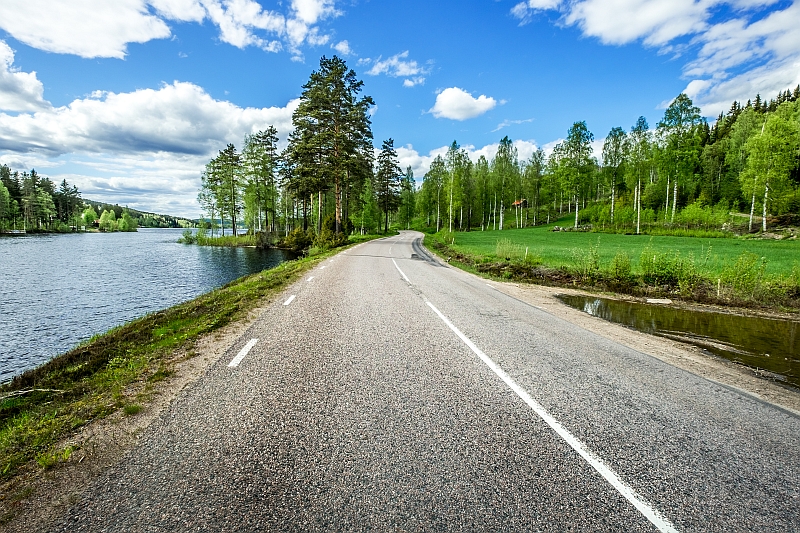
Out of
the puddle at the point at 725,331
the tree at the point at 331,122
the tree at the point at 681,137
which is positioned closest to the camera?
the puddle at the point at 725,331

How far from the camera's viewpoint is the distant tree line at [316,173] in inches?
1256

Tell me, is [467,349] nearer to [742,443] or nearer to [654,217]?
[742,443]

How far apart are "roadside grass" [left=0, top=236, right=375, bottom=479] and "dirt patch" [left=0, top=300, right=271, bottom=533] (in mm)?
107

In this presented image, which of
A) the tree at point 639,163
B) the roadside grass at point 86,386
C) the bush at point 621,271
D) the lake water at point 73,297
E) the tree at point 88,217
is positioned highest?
the tree at point 639,163

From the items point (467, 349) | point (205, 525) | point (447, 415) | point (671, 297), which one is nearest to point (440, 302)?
point (467, 349)

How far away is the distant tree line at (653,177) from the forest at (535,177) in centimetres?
18

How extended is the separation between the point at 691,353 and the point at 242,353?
27.9ft

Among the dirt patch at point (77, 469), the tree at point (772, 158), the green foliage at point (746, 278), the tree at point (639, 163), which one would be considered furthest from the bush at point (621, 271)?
the tree at point (639, 163)

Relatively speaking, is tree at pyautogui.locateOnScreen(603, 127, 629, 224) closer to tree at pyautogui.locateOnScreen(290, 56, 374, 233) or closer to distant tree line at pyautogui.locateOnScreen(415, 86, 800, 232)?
distant tree line at pyautogui.locateOnScreen(415, 86, 800, 232)

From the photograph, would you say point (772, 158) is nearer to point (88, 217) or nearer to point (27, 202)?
point (27, 202)

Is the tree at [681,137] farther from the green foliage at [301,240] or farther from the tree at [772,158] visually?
the green foliage at [301,240]

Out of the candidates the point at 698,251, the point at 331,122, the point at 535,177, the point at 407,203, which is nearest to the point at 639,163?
the point at 535,177

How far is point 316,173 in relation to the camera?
3228 cm

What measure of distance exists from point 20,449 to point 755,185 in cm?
5546
